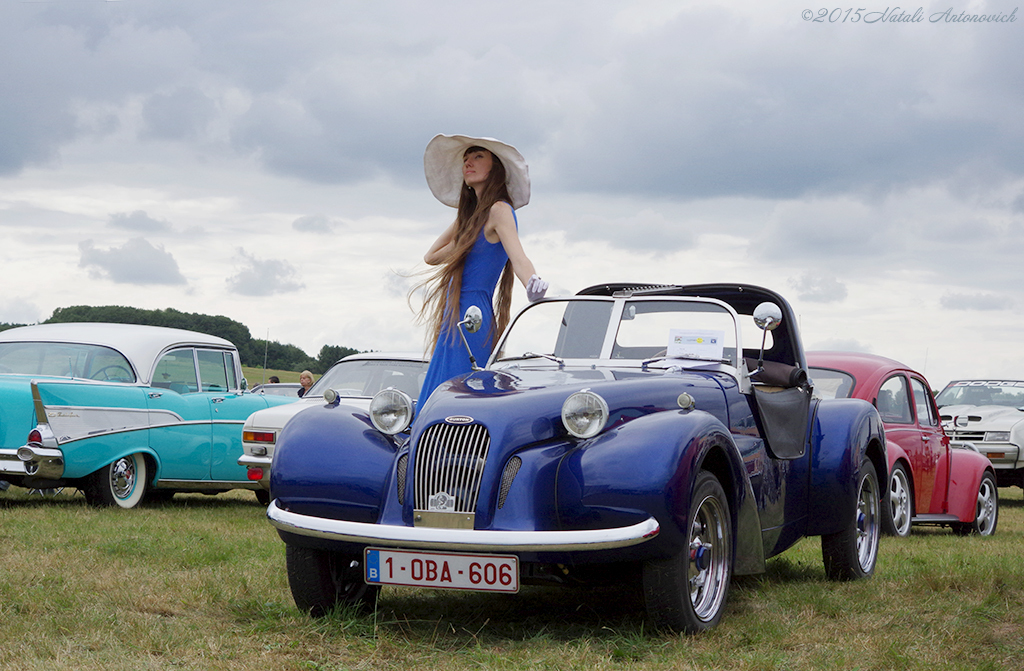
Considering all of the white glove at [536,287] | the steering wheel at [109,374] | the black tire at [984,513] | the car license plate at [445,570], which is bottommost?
the black tire at [984,513]

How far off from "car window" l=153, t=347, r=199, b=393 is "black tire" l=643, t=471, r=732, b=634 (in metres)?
7.76

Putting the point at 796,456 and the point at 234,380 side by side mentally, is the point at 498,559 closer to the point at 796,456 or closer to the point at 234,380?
the point at 796,456

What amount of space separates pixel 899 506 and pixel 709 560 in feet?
17.2

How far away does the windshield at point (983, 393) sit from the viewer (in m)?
15.7

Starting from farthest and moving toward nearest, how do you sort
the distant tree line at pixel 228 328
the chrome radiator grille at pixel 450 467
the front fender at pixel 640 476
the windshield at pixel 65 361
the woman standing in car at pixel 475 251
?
1. the distant tree line at pixel 228 328
2. the windshield at pixel 65 361
3. the woman standing in car at pixel 475 251
4. the chrome radiator grille at pixel 450 467
5. the front fender at pixel 640 476

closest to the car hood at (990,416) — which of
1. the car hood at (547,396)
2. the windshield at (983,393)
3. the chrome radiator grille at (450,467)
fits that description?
the windshield at (983,393)

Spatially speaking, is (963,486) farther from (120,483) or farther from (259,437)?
(120,483)

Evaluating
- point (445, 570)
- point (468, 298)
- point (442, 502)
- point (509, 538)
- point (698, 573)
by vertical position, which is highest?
point (468, 298)

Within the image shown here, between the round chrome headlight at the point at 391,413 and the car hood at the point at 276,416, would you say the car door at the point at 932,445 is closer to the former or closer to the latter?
the car hood at the point at 276,416

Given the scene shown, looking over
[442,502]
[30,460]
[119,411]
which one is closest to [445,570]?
[442,502]

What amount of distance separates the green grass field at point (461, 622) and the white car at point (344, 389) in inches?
120

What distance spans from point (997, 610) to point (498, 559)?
2.63 m

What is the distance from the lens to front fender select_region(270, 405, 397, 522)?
477cm

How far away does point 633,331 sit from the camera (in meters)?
5.93
